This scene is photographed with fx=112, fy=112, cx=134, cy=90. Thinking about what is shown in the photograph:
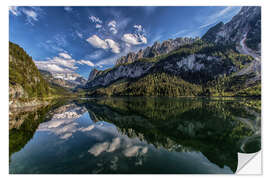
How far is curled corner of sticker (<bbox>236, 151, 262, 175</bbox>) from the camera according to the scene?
319 inches

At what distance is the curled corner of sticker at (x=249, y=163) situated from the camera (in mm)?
8115

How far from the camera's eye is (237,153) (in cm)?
990

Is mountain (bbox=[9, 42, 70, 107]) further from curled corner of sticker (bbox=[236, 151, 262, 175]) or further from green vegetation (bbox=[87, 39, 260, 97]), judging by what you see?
green vegetation (bbox=[87, 39, 260, 97])

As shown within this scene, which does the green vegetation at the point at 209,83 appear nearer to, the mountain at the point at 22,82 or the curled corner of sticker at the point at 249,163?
the mountain at the point at 22,82

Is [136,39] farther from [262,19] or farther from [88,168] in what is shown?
[88,168]

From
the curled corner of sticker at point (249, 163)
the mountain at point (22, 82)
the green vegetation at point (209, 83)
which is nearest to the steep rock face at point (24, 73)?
the mountain at point (22, 82)

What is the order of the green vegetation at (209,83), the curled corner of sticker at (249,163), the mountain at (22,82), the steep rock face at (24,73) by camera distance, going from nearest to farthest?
the curled corner of sticker at (249,163) → the mountain at (22,82) → the steep rock face at (24,73) → the green vegetation at (209,83)

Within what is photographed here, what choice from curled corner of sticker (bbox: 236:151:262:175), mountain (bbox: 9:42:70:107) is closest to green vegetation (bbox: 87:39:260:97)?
mountain (bbox: 9:42:70:107)

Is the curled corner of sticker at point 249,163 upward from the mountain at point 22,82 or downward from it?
downward

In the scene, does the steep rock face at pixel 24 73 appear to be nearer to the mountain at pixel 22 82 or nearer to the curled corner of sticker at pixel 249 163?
the mountain at pixel 22 82

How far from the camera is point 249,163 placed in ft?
28.7

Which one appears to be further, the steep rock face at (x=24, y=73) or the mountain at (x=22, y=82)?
the steep rock face at (x=24, y=73)

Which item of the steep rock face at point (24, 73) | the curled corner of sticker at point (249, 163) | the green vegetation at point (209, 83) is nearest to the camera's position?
the curled corner of sticker at point (249, 163)
